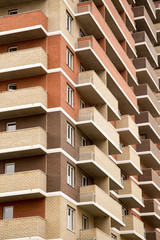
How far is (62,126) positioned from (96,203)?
6.05 metres

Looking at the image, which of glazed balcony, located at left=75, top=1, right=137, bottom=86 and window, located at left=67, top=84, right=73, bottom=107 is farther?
glazed balcony, located at left=75, top=1, right=137, bottom=86

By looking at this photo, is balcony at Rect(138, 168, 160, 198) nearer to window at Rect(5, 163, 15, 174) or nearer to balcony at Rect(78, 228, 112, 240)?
balcony at Rect(78, 228, 112, 240)

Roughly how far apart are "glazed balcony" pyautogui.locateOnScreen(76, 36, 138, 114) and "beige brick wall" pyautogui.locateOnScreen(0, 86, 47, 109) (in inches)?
258

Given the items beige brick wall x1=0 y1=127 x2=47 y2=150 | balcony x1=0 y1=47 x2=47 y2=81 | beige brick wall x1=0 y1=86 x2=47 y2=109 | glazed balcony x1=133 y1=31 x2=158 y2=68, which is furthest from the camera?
glazed balcony x1=133 y1=31 x2=158 y2=68

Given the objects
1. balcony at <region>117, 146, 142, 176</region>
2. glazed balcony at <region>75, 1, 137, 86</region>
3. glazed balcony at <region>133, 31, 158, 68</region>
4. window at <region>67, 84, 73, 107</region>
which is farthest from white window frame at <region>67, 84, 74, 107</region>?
glazed balcony at <region>133, 31, 158, 68</region>

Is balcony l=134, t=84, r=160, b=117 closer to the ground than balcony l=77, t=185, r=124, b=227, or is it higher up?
higher up

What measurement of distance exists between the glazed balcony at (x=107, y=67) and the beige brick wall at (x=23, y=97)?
258 inches

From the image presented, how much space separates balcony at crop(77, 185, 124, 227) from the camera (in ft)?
135

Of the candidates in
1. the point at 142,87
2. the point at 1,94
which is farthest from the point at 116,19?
the point at 1,94

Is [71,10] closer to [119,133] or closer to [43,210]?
[119,133]

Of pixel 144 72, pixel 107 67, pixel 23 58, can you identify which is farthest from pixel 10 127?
pixel 144 72

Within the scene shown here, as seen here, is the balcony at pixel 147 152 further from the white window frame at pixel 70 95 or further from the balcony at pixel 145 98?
the white window frame at pixel 70 95

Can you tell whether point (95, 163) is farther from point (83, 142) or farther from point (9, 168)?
point (9, 168)

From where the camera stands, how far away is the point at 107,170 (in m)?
45.2
